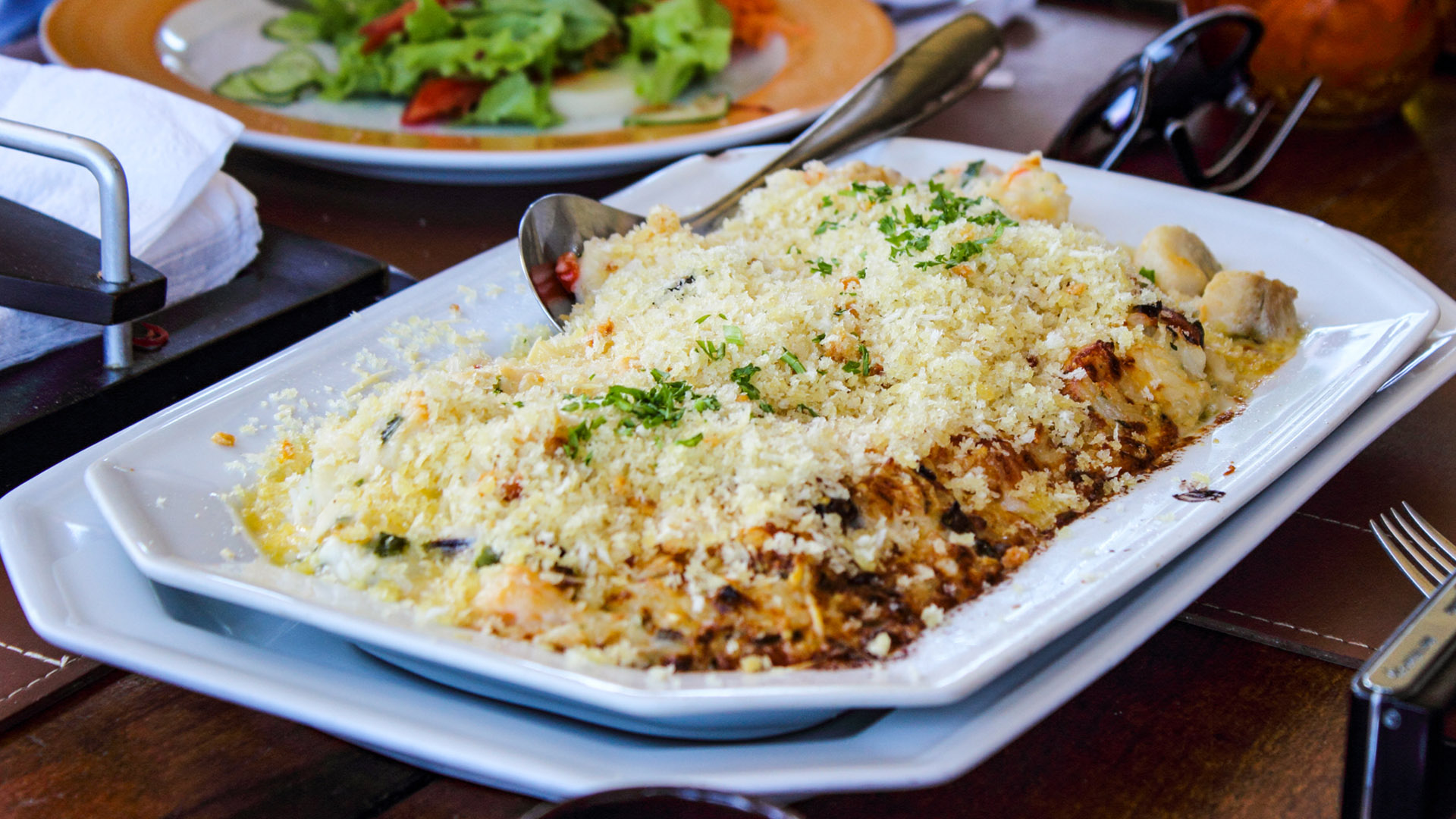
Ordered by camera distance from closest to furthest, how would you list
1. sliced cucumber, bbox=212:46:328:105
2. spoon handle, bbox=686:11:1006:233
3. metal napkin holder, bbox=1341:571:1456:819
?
1. metal napkin holder, bbox=1341:571:1456:819
2. spoon handle, bbox=686:11:1006:233
3. sliced cucumber, bbox=212:46:328:105

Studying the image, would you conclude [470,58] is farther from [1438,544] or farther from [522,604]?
[1438,544]

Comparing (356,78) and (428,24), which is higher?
(428,24)

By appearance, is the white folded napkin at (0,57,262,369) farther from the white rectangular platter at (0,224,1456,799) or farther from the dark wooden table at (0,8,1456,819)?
the dark wooden table at (0,8,1456,819)

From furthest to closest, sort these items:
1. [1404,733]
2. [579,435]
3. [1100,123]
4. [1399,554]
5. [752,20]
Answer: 1. [752,20]
2. [1100,123]
3. [1399,554]
4. [579,435]
5. [1404,733]

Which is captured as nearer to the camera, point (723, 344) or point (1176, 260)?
point (723, 344)

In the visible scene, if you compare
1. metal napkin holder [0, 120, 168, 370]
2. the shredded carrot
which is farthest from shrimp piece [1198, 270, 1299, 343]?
the shredded carrot

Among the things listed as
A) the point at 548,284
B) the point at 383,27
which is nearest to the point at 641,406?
the point at 548,284

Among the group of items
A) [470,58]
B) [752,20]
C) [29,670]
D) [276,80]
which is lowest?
[29,670]
